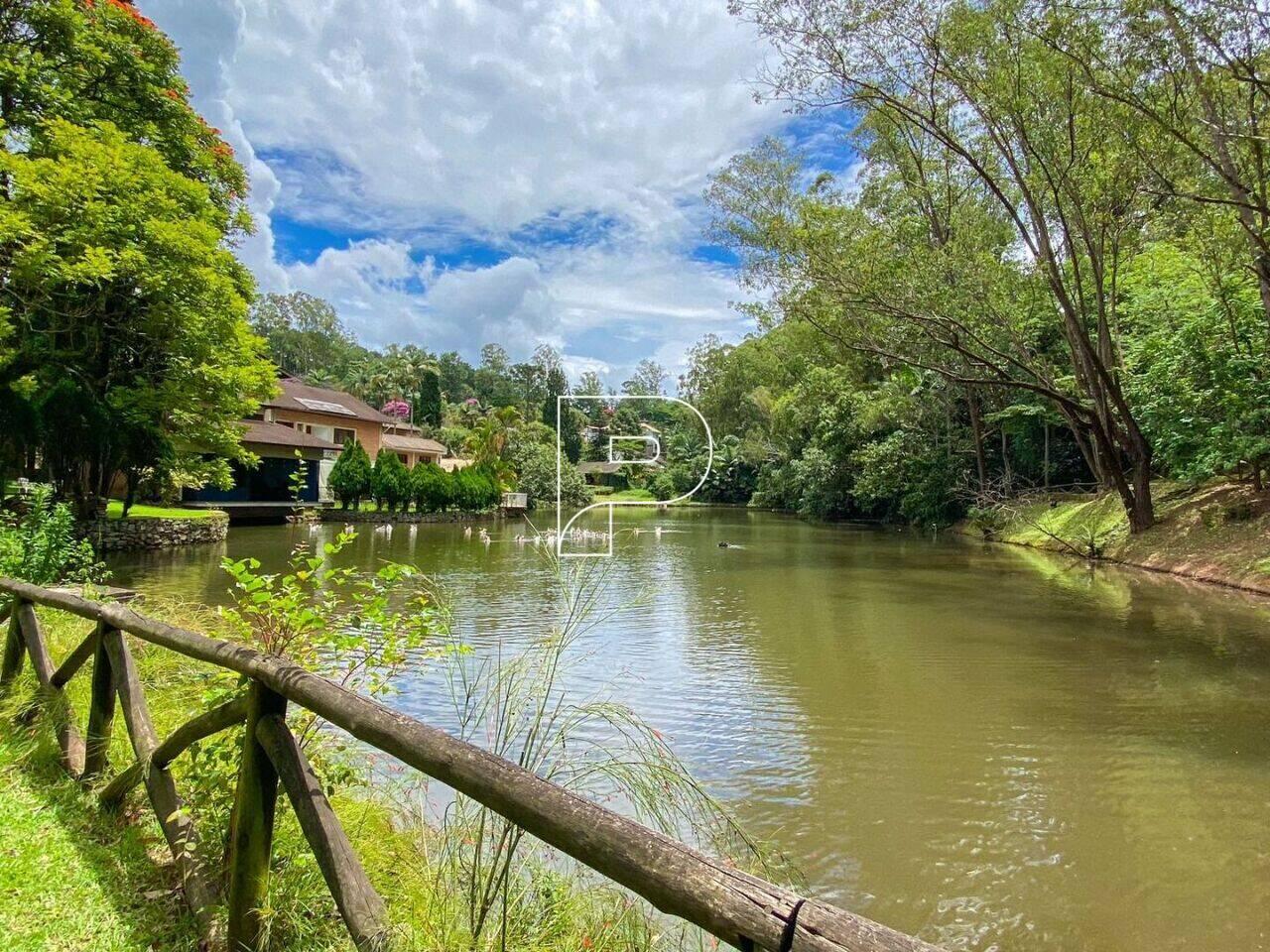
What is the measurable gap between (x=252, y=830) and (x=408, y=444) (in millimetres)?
43276

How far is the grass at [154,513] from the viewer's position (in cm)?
1950

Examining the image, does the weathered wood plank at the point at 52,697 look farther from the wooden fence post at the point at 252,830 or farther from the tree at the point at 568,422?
the tree at the point at 568,422

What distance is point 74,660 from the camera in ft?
12.4

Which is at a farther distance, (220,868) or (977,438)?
(977,438)

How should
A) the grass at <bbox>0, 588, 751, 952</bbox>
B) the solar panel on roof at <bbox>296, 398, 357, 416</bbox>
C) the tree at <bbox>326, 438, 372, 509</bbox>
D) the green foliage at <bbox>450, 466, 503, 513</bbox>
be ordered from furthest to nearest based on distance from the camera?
1. the solar panel on roof at <bbox>296, 398, 357, 416</bbox>
2. the green foliage at <bbox>450, 466, 503, 513</bbox>
3. the tree at <bbox>326, 438, 372, 509</bbox>
4. the grass at <bbox>0, 588, 751, 952</bbox>

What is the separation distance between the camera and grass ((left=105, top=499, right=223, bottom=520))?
768 inches

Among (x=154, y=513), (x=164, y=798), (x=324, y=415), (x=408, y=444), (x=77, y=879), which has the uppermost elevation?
(x=324, y=415)

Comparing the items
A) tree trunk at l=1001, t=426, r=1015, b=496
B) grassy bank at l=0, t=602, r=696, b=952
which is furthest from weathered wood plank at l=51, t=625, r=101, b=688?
tree trunk at l=1001, t=426, r=1015, b=496

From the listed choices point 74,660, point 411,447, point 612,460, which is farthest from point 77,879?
point 411,447

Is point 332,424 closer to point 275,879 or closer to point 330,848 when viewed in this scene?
point 275,879

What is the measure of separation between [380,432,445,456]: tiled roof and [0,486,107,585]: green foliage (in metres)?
33.4

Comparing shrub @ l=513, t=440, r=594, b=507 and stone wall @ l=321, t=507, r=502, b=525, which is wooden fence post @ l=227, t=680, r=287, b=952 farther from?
shrub @ l=513, t=440, r=594, b=507

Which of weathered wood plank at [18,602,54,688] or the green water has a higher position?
weathered wood plank at [18,602,54,688]

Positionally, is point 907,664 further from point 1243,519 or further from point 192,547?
point 192,547
